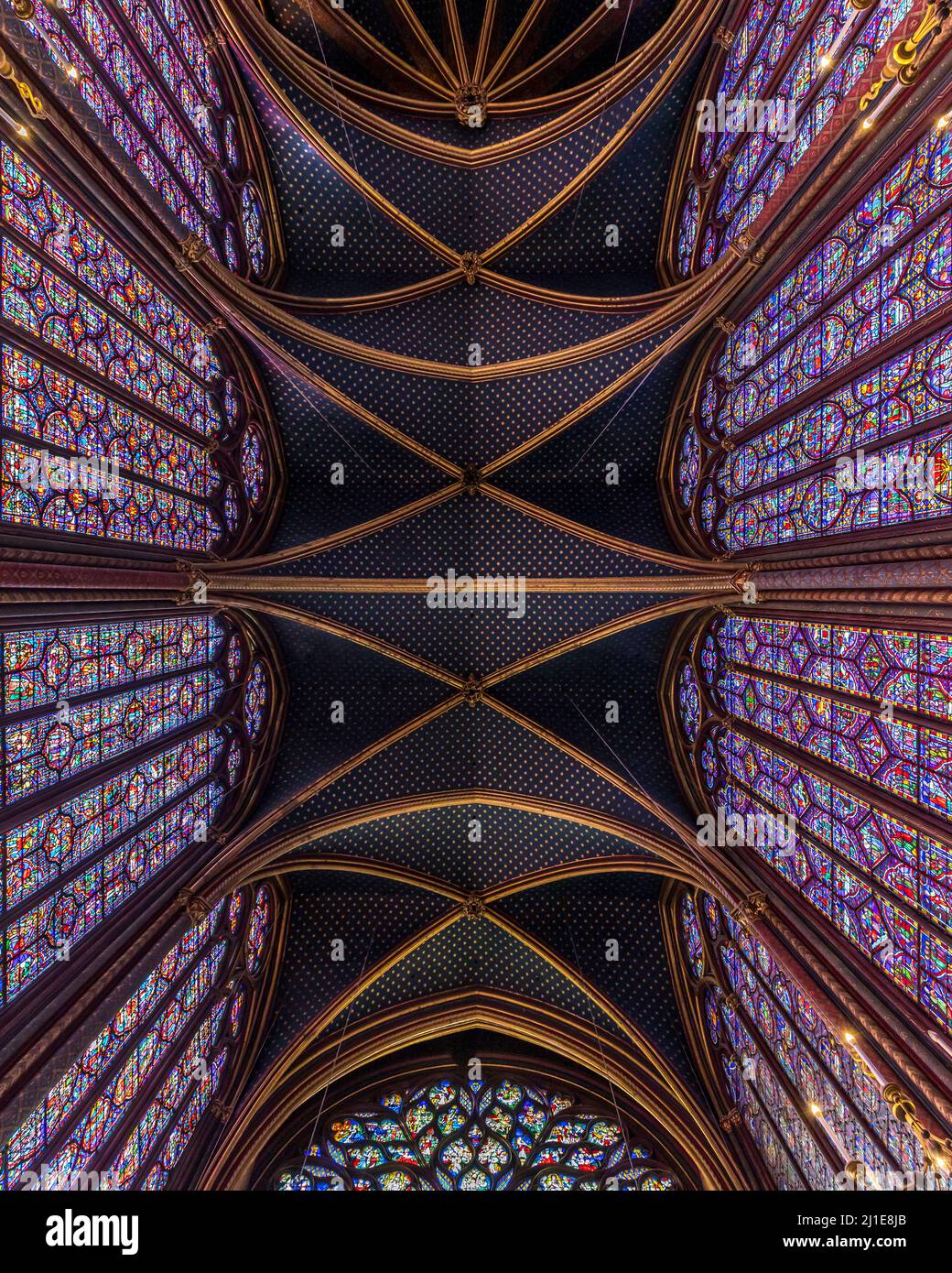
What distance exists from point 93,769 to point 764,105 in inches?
516

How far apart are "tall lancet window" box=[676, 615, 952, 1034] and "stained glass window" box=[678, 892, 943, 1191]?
1338mm

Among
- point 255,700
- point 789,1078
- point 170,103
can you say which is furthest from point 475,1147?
point 170,103

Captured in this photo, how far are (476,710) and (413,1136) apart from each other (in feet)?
26.1

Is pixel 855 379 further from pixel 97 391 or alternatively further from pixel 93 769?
pixel 93 769

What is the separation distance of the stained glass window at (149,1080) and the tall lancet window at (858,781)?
9247 millimetres

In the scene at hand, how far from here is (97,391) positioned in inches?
368

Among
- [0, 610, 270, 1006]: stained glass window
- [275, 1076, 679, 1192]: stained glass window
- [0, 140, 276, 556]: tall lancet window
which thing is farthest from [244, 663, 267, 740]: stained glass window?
[275, 1076, 679, 1192]: stained glass window

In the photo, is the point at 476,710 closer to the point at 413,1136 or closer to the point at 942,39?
the point at 413,1136

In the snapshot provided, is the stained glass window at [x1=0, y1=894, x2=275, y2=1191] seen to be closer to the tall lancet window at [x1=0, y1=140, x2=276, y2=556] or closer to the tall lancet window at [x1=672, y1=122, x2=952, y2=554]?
the tall lancet window at [x1=0, y1=140, x2=276, y2=556]

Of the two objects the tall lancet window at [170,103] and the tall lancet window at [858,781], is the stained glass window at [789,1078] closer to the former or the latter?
the tall lancet window at [858,781]

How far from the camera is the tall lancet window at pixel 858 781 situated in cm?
789

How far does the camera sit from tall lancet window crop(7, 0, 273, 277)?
8.63 m

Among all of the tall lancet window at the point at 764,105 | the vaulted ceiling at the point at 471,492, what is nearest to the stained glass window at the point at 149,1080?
the vaulted ceiling at the point at 471,492

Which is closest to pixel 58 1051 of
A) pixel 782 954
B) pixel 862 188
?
pixel 782 954
